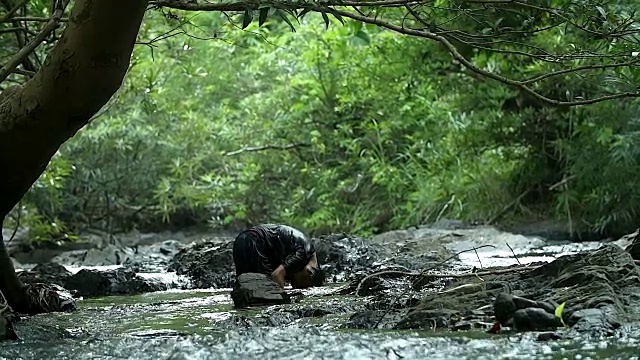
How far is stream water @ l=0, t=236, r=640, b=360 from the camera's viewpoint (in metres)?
2.92

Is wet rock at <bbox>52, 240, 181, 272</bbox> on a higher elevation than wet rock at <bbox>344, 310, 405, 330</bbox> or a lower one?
lower

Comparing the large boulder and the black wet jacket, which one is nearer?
the black wet jacket

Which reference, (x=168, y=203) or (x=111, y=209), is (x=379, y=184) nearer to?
(x=168, y=203)

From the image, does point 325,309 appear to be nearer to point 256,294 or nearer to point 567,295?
point 256,294

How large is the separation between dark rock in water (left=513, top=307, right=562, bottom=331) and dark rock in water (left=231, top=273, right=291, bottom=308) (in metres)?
2.33

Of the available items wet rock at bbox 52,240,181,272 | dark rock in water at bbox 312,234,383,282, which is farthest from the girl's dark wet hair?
wet rock at bbox 52,240,181,272

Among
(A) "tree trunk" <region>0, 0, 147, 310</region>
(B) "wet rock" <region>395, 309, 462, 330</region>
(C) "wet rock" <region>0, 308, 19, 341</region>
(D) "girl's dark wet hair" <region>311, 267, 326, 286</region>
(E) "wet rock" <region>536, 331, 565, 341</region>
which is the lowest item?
(D) "girl's dark wet hair" <region>311, 267, 326, 286</region>

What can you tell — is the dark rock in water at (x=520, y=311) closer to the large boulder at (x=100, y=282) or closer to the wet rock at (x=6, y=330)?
the wet rock at (x=6, y=330)

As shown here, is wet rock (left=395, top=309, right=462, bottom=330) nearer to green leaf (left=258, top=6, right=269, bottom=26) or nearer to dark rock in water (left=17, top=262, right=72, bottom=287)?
green leaf (left=258, top=6, right=269, bottom=26)

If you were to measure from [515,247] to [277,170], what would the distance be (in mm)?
6416

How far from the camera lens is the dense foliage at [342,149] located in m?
10.4

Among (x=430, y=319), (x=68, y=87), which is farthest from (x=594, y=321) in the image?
(x=68, y=87)

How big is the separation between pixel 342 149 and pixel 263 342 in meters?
11.5

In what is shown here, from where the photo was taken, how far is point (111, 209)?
14.3 meters
